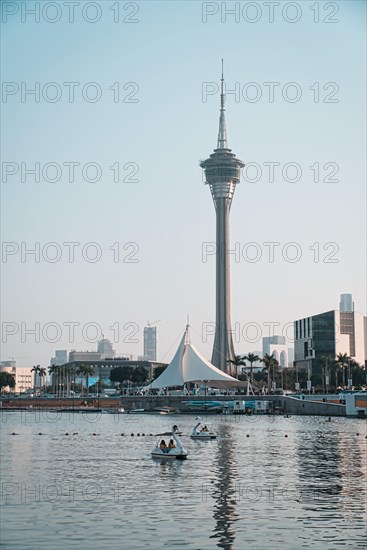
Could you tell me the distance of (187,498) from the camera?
163 ft

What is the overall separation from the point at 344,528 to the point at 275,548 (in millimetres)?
5423

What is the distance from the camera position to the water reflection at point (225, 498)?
126ft

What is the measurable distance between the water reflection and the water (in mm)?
52

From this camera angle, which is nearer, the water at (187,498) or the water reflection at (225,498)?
the water at (187,498)

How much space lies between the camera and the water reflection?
126ft

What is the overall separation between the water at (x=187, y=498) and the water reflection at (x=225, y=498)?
0.05 meters

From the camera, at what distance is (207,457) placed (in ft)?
255

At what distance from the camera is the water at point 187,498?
38125mm

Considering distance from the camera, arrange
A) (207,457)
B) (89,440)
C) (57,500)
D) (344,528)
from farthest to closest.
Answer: (89,440) < (207,457) < (57,500) < (344,528)

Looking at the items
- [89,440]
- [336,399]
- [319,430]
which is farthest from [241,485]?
[336,399]

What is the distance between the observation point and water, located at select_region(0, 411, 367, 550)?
38.1 m

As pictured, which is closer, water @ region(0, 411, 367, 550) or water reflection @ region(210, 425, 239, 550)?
water @ region(0, 411, 367, 550)

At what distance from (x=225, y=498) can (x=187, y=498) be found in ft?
6.72

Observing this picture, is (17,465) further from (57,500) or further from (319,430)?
(319,430)
